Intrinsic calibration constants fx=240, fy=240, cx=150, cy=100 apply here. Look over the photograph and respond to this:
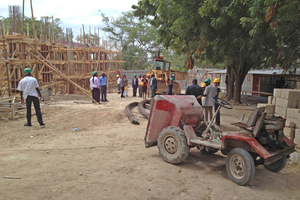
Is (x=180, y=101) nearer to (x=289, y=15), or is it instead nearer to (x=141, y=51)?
(x=289, y=15)

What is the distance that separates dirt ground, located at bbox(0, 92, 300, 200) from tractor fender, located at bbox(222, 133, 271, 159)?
2.03 feet

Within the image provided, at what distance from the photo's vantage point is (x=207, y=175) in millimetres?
4531

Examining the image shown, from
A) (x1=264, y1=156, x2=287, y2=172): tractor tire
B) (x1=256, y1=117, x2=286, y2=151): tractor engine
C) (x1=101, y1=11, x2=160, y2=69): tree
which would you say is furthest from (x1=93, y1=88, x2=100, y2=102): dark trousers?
(x1=101, y1=11, x2=160, y2=69): tree

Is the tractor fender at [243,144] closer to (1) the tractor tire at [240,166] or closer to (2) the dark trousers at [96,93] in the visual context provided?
(1) the tractor tire at [240,166]

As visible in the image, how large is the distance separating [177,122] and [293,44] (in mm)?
8812

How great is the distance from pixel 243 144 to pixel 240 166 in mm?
384

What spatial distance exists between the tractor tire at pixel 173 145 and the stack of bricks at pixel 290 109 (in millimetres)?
2998

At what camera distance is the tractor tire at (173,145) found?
482 cm

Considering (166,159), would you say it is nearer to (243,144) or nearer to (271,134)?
(243,144)

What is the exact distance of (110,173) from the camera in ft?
14.6

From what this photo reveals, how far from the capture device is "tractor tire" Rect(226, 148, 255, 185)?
3.97 meters

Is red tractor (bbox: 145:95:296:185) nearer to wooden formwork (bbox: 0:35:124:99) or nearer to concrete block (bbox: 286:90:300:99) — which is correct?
concrete block (bbox: 286:90:300:99)

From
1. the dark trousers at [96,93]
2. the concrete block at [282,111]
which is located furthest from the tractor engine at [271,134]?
the dark trousers at [96,93]

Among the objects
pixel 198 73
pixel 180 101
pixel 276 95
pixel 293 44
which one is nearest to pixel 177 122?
pixel 180 101
